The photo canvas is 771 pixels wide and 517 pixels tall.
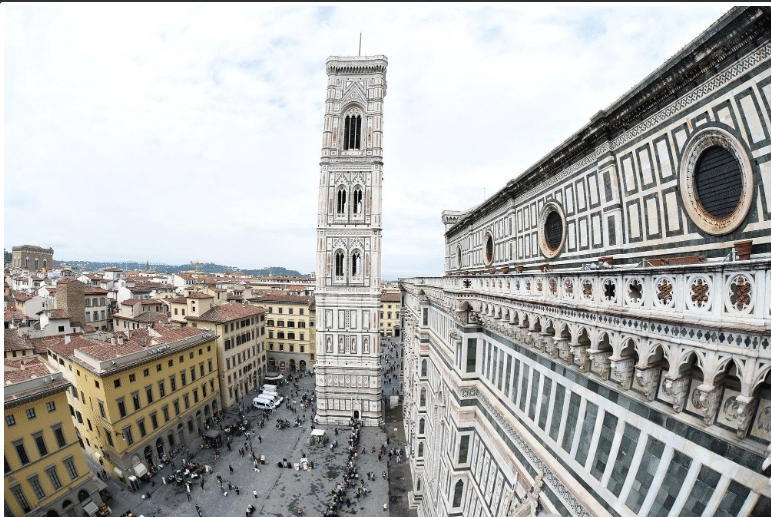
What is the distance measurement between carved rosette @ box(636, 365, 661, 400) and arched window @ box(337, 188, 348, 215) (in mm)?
36912

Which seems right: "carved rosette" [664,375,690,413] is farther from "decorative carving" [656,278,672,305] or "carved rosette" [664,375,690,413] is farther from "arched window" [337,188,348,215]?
"arched window" [337,188,348,215]

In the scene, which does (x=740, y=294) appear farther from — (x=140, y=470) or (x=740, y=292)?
(x=140, y=470)

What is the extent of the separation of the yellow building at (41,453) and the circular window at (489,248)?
86.3 feet

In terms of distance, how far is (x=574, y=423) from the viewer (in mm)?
8695

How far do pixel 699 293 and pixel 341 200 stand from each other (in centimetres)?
3817

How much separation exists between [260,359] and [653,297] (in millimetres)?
49605

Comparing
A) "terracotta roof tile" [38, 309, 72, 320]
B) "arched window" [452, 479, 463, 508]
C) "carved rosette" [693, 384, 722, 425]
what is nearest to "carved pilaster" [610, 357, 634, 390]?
"carved rosette" [693, 384, 722, 425]

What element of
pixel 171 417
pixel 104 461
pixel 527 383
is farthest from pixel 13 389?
pixel 527 383

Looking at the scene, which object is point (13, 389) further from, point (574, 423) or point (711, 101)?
point (711, 101)

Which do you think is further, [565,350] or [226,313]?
[226,313]

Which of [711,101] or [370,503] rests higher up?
[711,101]

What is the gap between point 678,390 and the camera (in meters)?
5.47

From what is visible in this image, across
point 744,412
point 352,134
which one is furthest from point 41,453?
point 352,134

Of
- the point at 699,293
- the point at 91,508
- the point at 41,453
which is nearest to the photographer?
the point at 699,293
